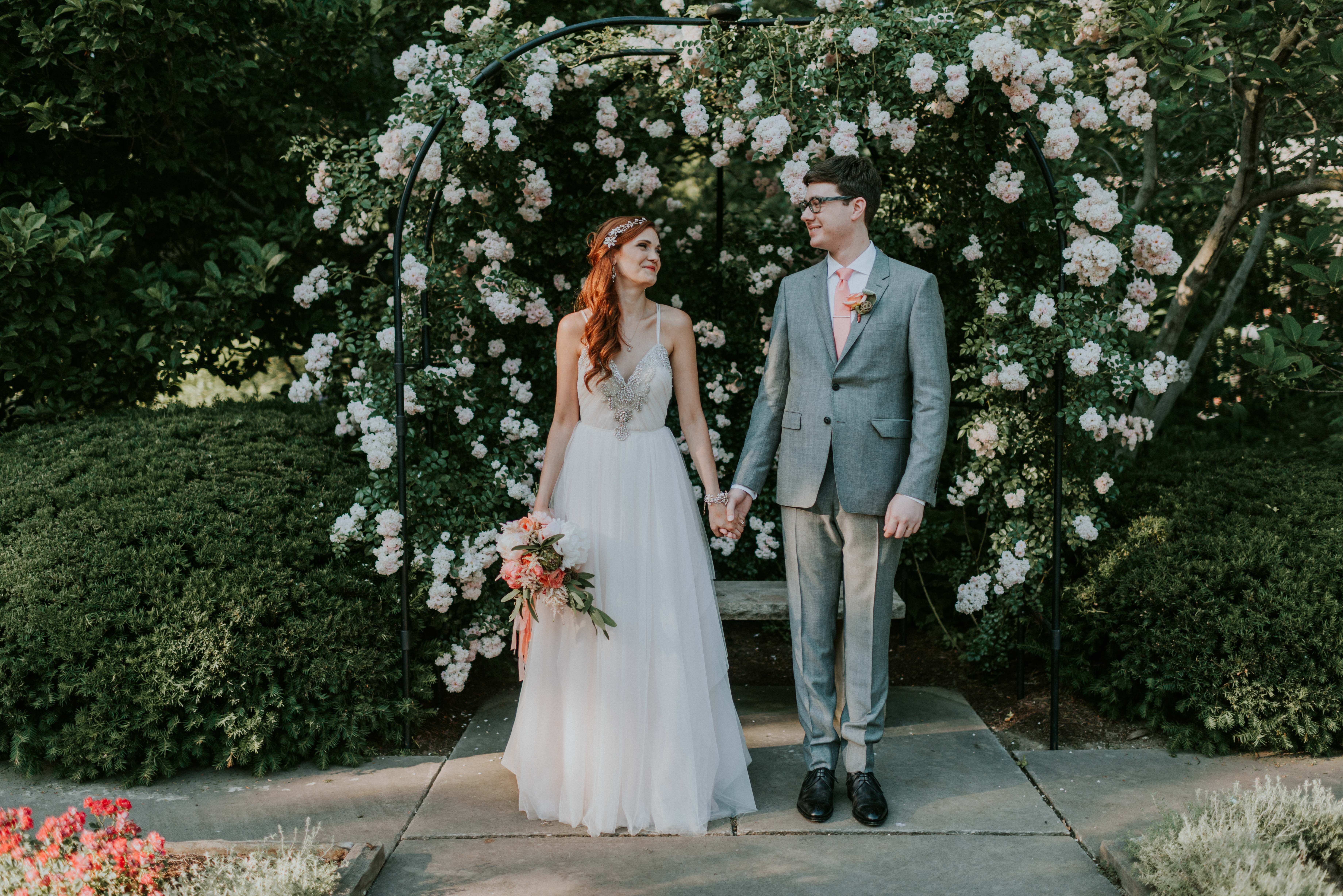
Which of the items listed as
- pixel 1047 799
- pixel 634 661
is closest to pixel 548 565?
pixel 634 661

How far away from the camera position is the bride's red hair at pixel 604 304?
10.7 ft

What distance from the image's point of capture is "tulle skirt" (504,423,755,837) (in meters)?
3.19

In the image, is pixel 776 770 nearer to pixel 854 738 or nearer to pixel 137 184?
pixel 854 738

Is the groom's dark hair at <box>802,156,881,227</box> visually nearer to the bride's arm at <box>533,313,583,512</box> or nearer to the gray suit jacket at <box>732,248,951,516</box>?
the gray suit jacket at <box>732,248,951,516</box>

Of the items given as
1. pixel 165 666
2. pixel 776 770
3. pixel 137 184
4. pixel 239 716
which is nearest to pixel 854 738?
pixel 776 770

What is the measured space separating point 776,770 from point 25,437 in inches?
155

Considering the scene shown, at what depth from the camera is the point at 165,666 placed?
347cm

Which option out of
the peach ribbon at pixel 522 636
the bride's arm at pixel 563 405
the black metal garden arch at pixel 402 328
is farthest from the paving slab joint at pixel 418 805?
the bride's arm at pixel 563 405

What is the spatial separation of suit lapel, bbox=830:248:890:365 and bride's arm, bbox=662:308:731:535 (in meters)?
0.55

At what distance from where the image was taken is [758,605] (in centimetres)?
395

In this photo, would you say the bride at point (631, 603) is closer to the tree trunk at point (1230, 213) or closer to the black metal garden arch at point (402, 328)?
the black metal garden arch at point (402, 328)

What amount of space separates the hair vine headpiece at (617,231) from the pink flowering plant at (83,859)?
6.92 feet

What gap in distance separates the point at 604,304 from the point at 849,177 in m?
0.88

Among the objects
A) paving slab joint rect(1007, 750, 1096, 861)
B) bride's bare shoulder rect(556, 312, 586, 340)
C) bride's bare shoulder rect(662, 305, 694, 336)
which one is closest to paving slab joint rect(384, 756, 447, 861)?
bride's bare shoulder rect(556, 312, 586, 340)
